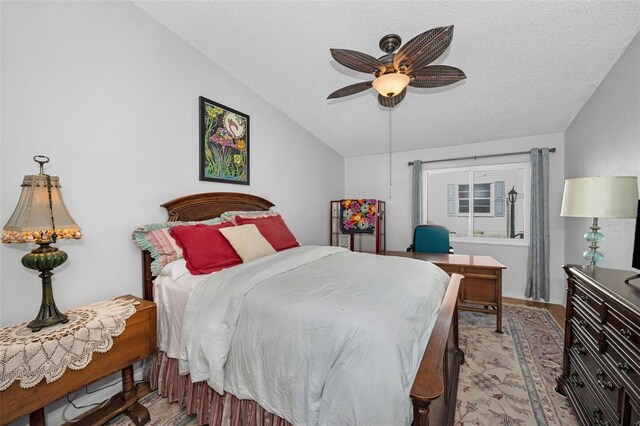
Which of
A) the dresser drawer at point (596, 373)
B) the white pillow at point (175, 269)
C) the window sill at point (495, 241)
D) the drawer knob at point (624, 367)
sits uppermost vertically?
the white pillow at point (175, 269)

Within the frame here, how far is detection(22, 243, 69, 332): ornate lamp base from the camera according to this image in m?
1.38

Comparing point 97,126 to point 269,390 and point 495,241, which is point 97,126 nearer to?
point 269,390

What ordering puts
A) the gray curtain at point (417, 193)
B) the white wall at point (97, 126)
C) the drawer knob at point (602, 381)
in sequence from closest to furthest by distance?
the drawer knob at point (602, 381), the white wall at point (97, 126), the gray curtain at point (417, 193)

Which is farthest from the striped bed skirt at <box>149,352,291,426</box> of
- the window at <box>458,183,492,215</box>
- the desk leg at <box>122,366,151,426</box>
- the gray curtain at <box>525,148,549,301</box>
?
the window at <box>458,183,492,215</box>

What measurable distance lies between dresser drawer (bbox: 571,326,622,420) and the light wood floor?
168 cm

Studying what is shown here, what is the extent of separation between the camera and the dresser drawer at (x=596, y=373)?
4.06 feet

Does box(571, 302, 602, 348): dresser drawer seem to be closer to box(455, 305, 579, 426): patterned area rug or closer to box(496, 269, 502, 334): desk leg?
box(455, 305, 579, 426): patterned area rug

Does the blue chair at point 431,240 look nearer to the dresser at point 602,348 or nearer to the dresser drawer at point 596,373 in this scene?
the dresser at point 602,348

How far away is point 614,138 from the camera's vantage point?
2.21 meters

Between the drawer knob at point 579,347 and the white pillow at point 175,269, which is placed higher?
the white pillow at point 175,269

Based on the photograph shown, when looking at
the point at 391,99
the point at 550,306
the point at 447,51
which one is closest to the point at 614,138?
the point at 447,51

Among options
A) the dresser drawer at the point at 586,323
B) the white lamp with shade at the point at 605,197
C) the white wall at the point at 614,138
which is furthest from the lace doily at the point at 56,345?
the white wall at the point at 614,138

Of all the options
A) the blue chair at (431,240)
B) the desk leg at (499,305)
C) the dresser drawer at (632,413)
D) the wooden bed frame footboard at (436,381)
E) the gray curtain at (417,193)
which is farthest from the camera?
the gray curtain at (417,193)

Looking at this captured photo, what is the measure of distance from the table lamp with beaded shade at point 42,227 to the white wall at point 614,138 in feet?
11.7
